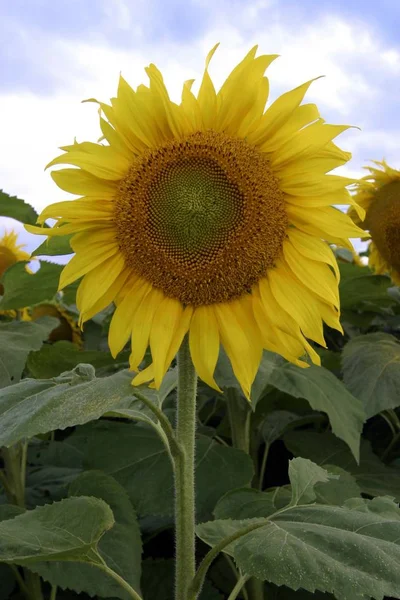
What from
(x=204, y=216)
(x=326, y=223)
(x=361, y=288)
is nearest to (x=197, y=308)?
(x=204, y=216)

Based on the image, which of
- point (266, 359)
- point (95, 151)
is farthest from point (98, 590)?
point (95, 151)

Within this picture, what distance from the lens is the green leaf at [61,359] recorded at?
232cm

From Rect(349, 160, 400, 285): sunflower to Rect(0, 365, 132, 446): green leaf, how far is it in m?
2.18

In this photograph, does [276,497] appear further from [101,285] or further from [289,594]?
[101,285]

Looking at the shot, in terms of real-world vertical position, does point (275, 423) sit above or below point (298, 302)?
below

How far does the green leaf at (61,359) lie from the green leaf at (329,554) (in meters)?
1.08

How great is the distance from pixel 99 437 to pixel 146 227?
84cm

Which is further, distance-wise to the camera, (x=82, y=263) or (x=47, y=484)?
(x=47, y=484)

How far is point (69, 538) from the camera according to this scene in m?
1.45

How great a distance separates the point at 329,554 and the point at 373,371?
53.5 inches

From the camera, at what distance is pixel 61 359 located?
92.3 inches

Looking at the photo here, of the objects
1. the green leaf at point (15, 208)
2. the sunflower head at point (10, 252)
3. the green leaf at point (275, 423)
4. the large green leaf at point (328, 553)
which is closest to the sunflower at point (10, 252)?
the sunflower head at point (10, 252)

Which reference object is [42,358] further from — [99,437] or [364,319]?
[364,319]

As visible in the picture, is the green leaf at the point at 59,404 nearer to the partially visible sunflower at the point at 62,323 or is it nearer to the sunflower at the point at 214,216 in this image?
the sunflower at the point at 214,216
